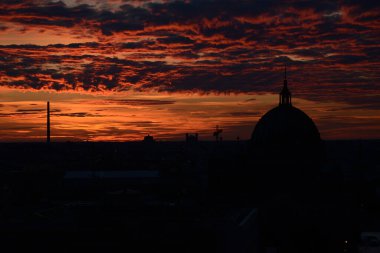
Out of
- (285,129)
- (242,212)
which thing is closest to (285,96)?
(285,129)

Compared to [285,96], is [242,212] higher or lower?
lower

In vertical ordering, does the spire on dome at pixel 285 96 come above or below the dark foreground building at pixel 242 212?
above

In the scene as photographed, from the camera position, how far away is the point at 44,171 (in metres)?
143

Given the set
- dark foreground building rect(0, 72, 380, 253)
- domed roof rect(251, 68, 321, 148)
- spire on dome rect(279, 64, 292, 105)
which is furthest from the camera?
spire on dome rect(279, 64, 292, 105)

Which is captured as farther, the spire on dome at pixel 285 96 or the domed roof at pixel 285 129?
the spire on dome at pixel 285 96

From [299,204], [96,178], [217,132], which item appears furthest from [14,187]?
[299,204]

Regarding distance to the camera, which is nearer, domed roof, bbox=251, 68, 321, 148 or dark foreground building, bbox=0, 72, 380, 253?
dark foreground building, bbox=0, 72, 380, 253

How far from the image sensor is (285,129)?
273ft

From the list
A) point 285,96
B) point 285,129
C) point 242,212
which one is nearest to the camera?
point 242,212

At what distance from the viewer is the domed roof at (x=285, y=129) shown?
270 feet

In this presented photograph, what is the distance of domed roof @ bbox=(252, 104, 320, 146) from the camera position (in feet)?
270

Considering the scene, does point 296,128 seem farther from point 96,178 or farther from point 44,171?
point 44,171

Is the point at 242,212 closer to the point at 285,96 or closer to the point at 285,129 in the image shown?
the point at 285,129

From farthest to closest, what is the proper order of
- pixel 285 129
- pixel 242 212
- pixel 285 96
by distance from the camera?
1. pixel 285 96
2. pixel 285 129
3. pixel 242 212
